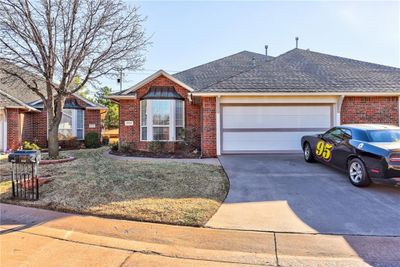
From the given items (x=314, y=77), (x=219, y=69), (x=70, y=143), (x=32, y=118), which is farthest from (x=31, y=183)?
(x=219, y=69)

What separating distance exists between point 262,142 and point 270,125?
79 cm

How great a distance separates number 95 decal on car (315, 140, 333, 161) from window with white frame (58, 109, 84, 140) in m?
15.0

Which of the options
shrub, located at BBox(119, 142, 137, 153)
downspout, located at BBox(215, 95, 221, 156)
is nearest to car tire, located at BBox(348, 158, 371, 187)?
downspout, located at BBox(215, 95, 221, 156)

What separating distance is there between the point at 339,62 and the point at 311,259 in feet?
44.4

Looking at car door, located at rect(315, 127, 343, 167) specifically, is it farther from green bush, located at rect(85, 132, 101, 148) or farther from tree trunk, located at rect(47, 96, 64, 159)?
green bush, located at rect(85, 132, 101, 148)

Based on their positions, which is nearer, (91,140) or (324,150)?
(324,150)

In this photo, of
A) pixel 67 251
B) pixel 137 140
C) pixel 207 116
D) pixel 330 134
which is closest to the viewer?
pixel 67 251

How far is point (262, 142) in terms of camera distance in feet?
38.4

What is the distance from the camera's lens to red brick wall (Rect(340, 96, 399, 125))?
1148 cm

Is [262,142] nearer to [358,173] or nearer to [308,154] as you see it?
[308,154]

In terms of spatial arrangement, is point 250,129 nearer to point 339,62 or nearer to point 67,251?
point 339,62


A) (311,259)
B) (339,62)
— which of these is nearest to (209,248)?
(311,259)

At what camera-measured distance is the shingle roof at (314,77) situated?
11344 millimetres

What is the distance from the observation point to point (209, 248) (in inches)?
156
